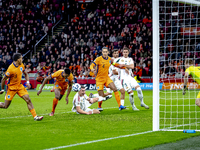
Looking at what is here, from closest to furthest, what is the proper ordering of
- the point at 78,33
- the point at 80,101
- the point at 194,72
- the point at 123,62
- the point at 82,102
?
1. the point at 194,72
2. the point at 80,101
3. the point at 82,102
4. the point at 123,62
5. the point at 78,33

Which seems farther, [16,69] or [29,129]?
[16,69]

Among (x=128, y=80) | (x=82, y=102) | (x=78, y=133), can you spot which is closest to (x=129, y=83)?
(x=128, y=80)

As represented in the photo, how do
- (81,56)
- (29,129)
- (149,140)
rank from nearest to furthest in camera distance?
1. (149,140)
2. (29,129)
3. (81,56)

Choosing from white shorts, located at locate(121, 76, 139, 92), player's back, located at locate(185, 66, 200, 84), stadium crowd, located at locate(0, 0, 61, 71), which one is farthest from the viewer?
stadium crowd, located at locate(0, 0, 61, 71)

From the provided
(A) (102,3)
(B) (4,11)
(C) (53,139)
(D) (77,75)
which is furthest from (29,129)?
(B) (4,11)

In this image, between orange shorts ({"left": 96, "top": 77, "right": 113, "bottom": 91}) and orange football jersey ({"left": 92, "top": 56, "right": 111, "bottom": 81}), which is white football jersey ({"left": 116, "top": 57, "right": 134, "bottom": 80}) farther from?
orange shorts ({"left": 96, "top": 77, "right": 113, "bottom": 91})

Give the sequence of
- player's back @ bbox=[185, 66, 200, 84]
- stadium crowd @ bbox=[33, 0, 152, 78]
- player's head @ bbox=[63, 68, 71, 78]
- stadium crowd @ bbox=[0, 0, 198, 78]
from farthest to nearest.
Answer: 1. stadium crowd @ bbox=[0, 0, 198, 78]
2. stadium crowd @ bbox=[33, 0, 152, 78]
3. player's head @ bbox=[63, 68, 71, 78]
4. player's back @ bbox=[185, 66, 200, 84]

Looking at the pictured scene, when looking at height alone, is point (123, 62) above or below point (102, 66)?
above

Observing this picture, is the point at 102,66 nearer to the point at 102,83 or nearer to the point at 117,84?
the point at 102,83

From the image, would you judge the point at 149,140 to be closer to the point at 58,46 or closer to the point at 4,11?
the point at 58,46

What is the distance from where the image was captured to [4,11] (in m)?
32.0

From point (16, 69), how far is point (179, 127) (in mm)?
4622

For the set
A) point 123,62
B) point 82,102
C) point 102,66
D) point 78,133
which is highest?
point 123,62

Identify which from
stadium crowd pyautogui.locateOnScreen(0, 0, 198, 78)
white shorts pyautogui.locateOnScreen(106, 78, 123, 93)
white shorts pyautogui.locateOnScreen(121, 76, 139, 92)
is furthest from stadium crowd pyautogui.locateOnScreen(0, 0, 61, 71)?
white shorts pyautogui.locateOnScreen(121, 76, 139, 92)
